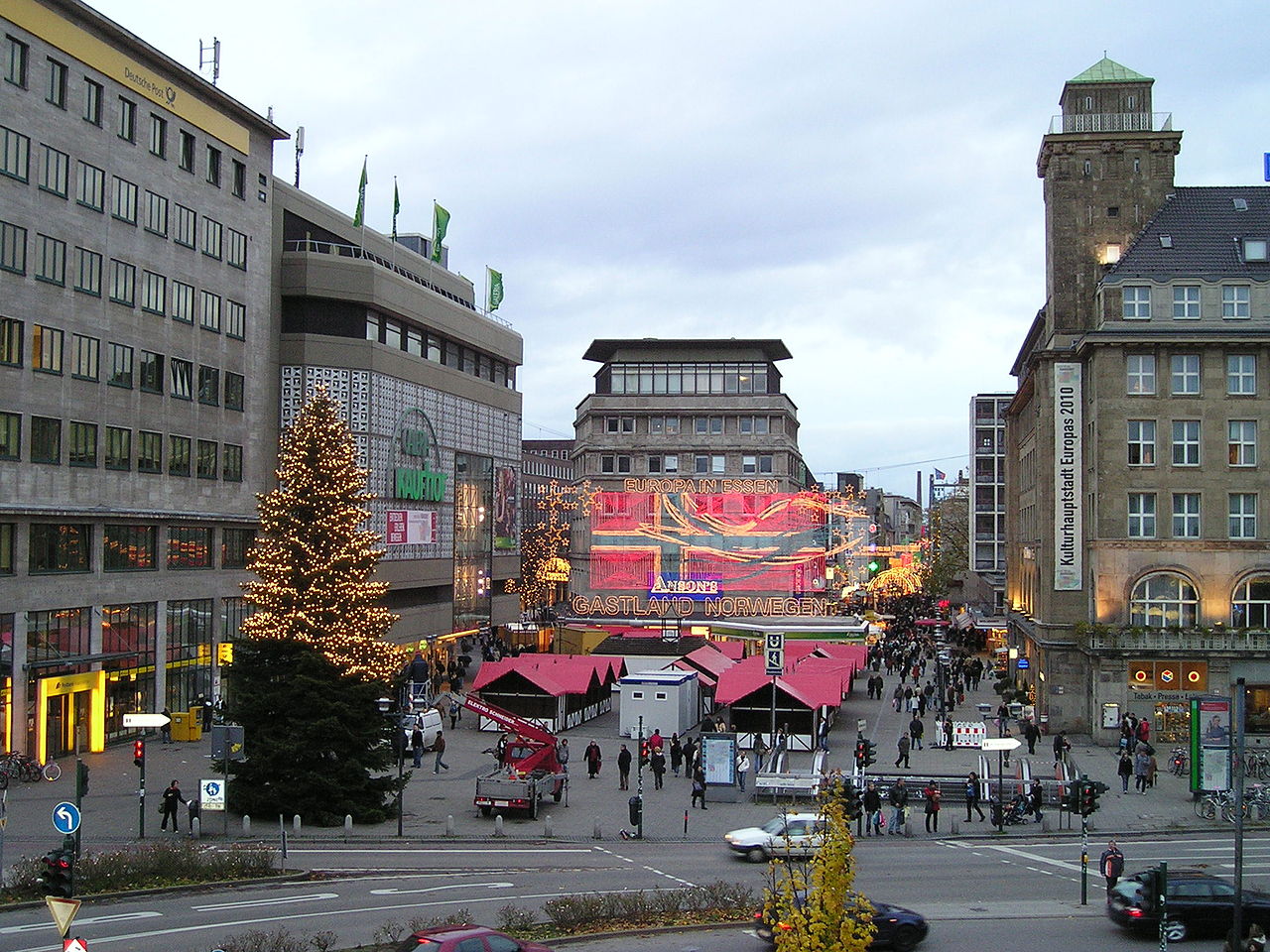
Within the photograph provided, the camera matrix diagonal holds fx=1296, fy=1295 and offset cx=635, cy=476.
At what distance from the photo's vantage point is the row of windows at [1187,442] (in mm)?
51625

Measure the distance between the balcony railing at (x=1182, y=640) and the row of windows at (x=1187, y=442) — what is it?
6.71 metres

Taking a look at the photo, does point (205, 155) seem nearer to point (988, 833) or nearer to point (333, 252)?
point (333, 252)

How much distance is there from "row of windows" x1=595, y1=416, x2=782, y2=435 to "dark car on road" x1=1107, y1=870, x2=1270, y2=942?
77251 mm

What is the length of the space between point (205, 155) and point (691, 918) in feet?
147

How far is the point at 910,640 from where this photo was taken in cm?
9519

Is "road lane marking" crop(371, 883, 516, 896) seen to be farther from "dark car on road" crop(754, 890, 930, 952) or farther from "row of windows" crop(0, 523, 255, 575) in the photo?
"row of windows" crop(0, 523, 255, 575)

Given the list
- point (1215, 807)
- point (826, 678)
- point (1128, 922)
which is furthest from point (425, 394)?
point (1128, 922)

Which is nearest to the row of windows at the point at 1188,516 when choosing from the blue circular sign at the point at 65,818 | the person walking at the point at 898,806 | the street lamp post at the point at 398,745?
the person walking at the point at 898,806

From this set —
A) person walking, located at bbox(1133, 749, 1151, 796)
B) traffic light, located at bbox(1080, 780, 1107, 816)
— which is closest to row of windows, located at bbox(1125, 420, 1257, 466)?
person walking, located at bbox(1133, 749, 1151, 796)

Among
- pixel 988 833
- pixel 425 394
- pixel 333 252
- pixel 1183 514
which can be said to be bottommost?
pixel 988 833

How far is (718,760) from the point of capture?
39406 mm

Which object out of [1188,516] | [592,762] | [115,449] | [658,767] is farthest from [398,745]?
[1188,516]

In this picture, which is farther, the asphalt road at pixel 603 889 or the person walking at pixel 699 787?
the person walking at pixel 699 787

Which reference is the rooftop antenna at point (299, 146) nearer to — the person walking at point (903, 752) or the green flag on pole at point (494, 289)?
the green flag on pole at point (494, 289)
